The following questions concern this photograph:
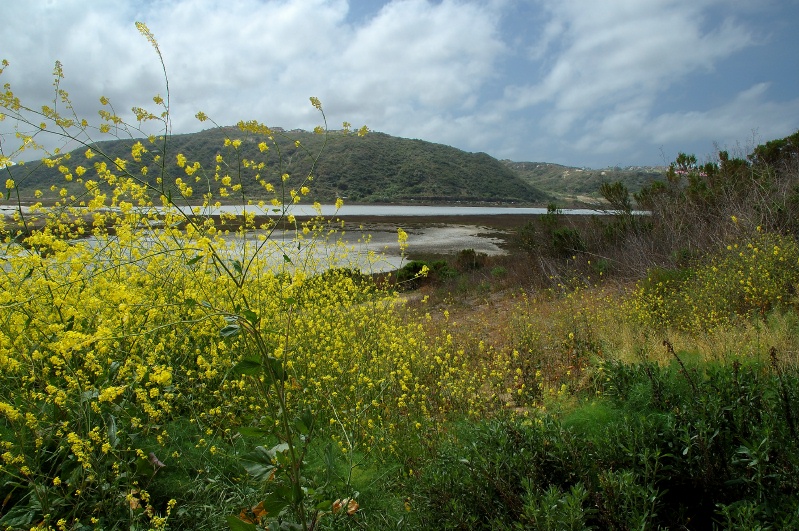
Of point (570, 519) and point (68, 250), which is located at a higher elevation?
point (68, 250)

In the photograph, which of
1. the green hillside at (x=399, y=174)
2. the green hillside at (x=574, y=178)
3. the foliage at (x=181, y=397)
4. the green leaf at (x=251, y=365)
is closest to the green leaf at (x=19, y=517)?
the foliage at (x=181, y=397)

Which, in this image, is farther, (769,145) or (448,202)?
(448,202)

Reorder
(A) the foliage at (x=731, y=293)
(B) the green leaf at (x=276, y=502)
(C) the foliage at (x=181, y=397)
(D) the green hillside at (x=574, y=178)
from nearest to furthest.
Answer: (B) the green leaf at (x=276, y=502)
(C) the foliage at (x=181, y=397)
(A) the foliage at (x=731, y=293)
(D) the green hillside at (x=574, y=178)

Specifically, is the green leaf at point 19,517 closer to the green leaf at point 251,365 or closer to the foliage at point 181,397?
the foliage at point 181,397

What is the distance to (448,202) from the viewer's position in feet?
277

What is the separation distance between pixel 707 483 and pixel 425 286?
573 inches

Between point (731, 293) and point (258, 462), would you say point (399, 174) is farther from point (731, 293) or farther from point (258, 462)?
point (258, 462)

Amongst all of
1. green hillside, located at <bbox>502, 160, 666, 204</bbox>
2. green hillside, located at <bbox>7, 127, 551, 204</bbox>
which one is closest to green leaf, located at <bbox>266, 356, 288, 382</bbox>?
green hillside, located at <bbox>7, 127, 551, 204</bbox>

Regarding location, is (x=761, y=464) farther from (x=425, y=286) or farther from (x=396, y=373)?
(x=425, y=286)

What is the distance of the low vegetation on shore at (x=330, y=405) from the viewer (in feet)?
6.41

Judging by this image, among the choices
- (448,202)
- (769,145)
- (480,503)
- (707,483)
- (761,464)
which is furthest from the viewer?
(448,202)

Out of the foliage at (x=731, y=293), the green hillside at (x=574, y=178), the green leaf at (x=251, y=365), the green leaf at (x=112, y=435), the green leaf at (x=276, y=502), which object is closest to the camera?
the green leaf at (x=251, y=365)

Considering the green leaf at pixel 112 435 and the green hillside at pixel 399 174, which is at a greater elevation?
the green hillside at pixel 399 174

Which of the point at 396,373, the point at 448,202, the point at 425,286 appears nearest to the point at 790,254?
the point at 396,373
